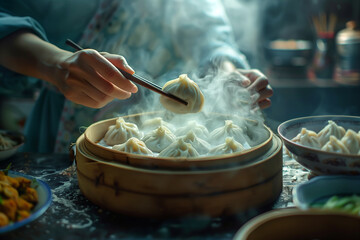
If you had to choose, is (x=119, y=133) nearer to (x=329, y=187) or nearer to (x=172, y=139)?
(x=172, y=139)

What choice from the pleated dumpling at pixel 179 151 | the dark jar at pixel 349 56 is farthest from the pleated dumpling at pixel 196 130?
the dark jar at pixel 349 56

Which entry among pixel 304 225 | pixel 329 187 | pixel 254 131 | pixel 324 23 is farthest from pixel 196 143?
pixel 324 23

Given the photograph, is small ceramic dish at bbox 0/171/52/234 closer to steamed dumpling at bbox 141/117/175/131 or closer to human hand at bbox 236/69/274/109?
steamed dumpling at bbox 141/117/175/131

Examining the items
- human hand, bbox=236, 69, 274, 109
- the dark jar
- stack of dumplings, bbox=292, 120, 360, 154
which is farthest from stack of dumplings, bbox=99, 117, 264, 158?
the dark jar

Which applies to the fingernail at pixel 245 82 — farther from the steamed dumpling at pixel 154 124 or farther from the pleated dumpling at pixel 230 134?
the steamed dumpling at pixel 154 124

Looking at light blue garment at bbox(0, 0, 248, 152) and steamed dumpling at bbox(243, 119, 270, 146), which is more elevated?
light blue garment at bbox(0, 0, 248, 152)

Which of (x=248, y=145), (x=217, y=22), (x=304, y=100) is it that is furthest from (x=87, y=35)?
(x=304, y=100)

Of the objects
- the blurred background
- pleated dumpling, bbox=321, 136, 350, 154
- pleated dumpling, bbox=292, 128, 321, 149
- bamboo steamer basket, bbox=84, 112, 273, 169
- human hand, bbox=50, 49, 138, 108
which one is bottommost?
the blurred background
